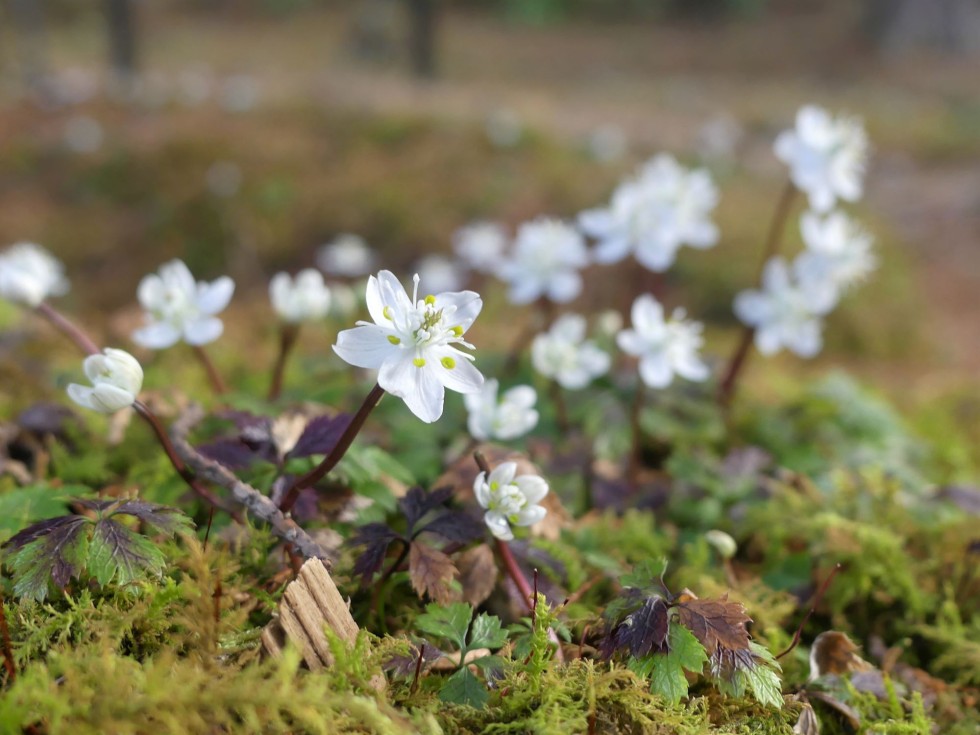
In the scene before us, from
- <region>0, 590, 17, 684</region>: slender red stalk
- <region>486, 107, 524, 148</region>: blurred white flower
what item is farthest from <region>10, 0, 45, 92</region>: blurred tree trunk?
<region>0, 590, 17, 684</region>: slender red stalk

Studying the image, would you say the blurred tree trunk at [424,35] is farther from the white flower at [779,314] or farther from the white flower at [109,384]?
the white flower at [109,384]

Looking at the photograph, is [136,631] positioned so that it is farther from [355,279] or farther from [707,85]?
[707,85]

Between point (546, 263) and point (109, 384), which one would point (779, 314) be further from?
point (109, 384)

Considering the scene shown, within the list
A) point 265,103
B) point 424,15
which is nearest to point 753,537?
point 265,103

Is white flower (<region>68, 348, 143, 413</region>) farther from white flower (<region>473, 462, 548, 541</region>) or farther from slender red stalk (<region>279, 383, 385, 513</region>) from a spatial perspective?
white flower (<region>473, 462, 548, 541</region>)

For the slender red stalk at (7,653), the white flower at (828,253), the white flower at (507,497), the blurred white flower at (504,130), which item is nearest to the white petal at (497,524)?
the white flower at (507,497)

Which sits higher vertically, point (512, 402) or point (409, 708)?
point (512, 402)
